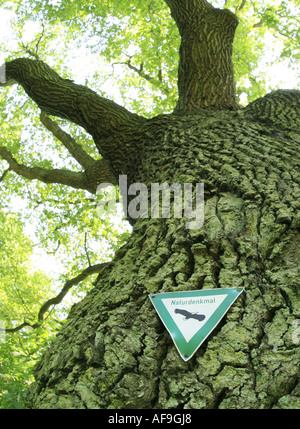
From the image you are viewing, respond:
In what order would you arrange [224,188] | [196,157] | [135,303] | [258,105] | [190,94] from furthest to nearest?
[190,94]
[258,105]
[196,157]
[224,188]
[135,303]

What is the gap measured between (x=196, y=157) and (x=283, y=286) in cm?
155

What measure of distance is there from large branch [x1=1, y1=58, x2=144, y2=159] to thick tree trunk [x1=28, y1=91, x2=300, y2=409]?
3.98 feet

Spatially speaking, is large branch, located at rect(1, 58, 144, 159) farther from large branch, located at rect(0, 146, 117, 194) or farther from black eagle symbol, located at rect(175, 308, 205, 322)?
black eagle symbol, located at rect(175, 308, 205, 322)

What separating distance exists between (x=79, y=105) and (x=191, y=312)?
325cm

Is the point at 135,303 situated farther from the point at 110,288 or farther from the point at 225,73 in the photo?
the point at 225,73

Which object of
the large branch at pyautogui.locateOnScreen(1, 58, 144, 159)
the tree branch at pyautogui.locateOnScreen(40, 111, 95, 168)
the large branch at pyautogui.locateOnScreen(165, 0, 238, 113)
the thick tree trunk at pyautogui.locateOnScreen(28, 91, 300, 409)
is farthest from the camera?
the tree branch at pyautogui.locateOnScreen(40, 111, 95, 168)

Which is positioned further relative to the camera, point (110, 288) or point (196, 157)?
point (196, 157)

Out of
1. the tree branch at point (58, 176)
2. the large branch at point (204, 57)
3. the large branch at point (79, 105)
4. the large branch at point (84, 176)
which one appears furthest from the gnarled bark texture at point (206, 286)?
the tree branch at point (58, 176)

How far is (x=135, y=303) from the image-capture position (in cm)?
199

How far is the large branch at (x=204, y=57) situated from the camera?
462 centimetres

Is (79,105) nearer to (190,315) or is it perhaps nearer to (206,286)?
(206,286)

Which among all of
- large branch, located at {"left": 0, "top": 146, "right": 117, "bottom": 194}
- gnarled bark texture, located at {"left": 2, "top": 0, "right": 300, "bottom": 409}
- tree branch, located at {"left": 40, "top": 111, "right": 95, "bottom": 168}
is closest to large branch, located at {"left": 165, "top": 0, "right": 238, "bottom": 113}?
gnarled bark texture, located at {"left": 2, "top": 0, "right": 300, "bottom": 409}

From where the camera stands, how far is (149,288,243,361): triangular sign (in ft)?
5.55
